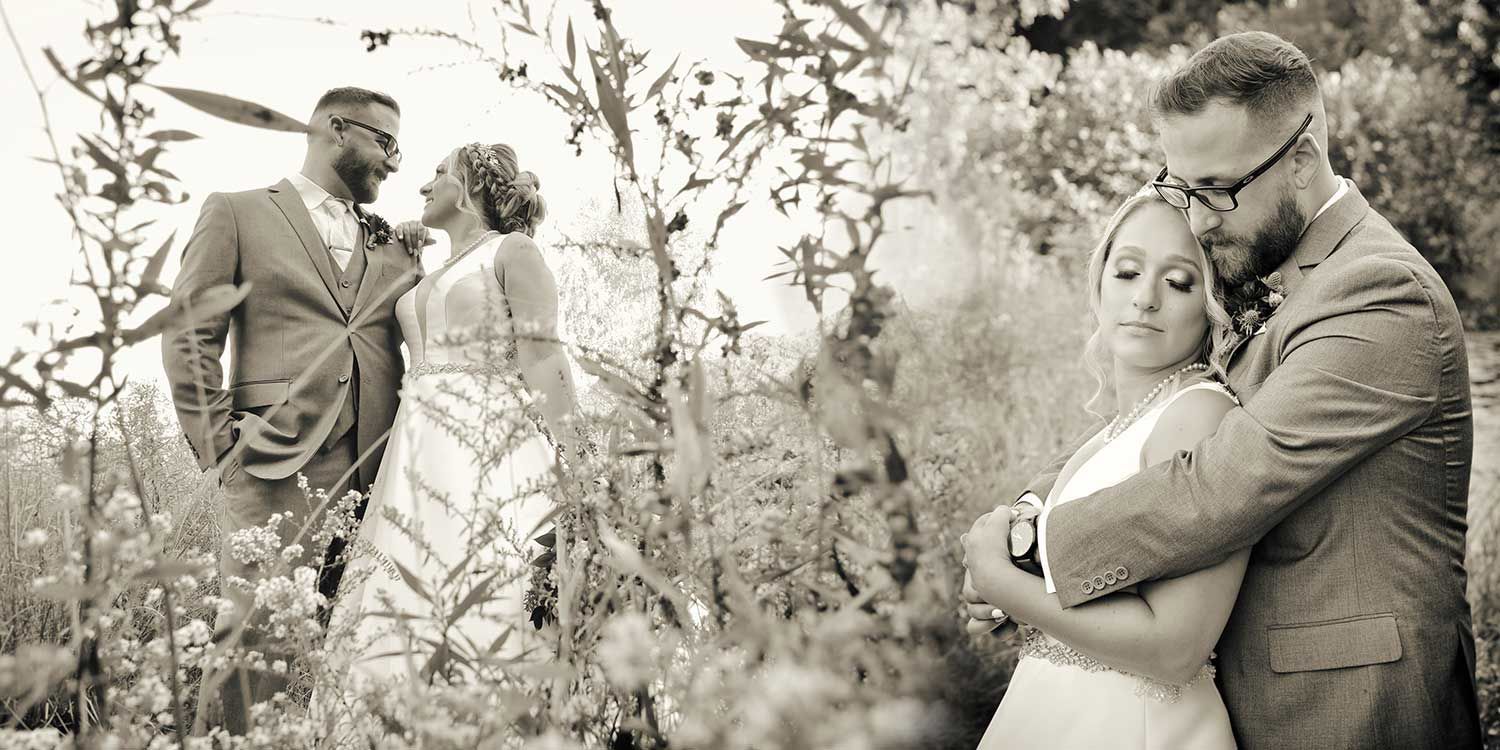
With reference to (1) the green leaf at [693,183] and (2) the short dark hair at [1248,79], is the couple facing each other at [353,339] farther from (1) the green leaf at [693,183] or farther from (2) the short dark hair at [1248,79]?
(2) the short dark hair at [1248,79]

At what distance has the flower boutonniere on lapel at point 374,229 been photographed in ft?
11.8

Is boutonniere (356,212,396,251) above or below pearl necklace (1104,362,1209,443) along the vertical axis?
above

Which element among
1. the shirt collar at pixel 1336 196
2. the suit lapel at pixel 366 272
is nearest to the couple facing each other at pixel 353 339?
the suit lapel at pixel 366 272

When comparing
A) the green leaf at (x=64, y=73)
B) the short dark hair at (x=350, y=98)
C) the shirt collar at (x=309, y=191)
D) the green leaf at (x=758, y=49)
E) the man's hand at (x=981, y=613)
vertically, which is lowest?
the man's hand at (x=981, y=613)

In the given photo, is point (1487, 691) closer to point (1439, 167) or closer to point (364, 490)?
point (364, 490)

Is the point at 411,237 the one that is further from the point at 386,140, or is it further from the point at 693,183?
the point at 693,183

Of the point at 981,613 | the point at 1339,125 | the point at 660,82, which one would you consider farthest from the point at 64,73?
the point at 1339,125

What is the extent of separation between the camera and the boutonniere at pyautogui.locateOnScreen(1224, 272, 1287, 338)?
1.98 metres

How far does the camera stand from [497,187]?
3648 mm

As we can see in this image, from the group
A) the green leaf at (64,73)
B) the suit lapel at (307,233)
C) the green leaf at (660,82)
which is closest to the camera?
the green leaf at (64,73)

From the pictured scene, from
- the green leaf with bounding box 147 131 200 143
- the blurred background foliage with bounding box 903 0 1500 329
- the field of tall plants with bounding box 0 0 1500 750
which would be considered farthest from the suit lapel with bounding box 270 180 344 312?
the blurred background foliage with bounding box 903 0 1500 329

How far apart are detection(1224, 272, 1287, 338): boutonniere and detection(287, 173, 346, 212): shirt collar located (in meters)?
2.88

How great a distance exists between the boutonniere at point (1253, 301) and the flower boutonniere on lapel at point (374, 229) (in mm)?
2686

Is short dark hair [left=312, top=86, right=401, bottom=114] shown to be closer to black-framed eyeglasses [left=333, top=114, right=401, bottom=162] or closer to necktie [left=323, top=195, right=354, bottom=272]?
black-framed eyeglasses [left=333, top=114, right=401, bottom=162]
